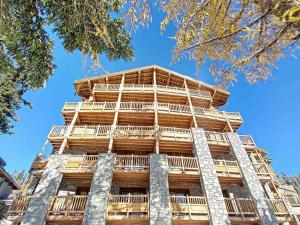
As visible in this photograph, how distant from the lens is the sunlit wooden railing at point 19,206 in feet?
41.1

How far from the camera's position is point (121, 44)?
12031 millimetres

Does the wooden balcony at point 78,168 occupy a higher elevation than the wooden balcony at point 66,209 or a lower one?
higher

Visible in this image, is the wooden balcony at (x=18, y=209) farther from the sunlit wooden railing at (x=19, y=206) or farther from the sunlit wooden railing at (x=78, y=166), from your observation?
the sunlit wooden railing at (x=78, y=166)

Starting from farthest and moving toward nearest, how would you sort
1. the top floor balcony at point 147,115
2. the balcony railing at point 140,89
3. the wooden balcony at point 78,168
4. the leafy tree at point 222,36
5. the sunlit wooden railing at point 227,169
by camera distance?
the balcony railing at point 140,89 → the top floor balcony at point 147,115 → the sunlit wooden railing at point 227,169 → the wooden balcony at point 78,168 → the leafy tree at point 222,36

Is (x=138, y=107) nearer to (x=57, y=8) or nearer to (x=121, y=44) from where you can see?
(x=121, y=44)

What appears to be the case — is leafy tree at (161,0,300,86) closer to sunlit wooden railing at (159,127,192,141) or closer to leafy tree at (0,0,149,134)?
leafy tree at (0,0,149,134)

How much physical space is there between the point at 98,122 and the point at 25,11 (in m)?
12.6

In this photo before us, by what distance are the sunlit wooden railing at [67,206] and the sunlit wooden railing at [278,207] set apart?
12.0 m

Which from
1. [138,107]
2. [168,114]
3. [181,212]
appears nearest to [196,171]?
[181,212]

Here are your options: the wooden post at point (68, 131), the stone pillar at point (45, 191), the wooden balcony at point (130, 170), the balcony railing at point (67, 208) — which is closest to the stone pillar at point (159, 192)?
the wooden balcony at point (130, 170)

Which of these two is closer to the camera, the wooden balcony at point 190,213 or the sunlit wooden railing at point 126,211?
the sunlit wooden railing at point 126,211

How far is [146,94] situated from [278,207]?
14470 mm

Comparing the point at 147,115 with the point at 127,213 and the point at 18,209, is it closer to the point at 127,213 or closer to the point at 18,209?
the point at 127,213

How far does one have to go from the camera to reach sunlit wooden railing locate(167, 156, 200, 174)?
14984mm
